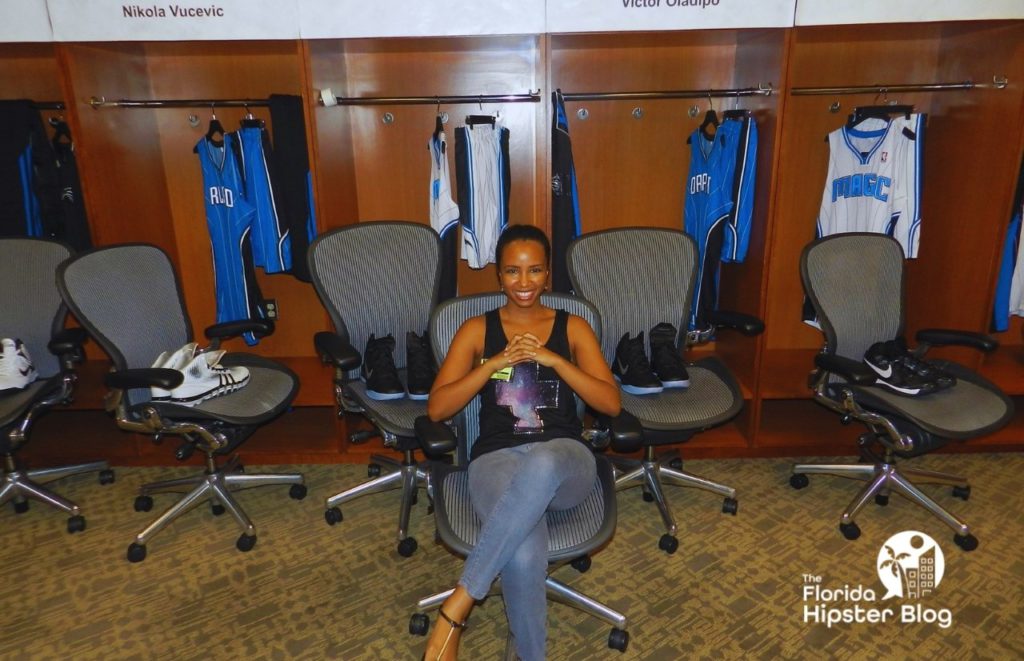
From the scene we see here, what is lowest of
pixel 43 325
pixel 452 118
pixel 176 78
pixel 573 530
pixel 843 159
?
pixel 573 530

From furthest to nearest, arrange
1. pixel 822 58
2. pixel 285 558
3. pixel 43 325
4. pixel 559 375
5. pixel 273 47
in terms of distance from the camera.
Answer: pixel 822 58 → pixel 273 47 → pixel 43 325 → pixel 285 558 → pixel 559 375

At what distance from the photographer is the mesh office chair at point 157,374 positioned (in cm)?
235

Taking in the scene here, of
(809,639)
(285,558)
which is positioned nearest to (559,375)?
(809,639)

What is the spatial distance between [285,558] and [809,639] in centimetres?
178

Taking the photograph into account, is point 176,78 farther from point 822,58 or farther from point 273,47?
point 822,58

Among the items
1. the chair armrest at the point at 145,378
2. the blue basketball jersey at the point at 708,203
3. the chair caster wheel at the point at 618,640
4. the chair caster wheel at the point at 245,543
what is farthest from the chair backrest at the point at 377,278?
the chair caster wheel at the point at 618,640

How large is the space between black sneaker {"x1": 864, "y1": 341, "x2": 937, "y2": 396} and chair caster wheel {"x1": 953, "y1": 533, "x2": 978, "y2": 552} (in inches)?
20.8

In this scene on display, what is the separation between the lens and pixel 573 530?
178 centimetres

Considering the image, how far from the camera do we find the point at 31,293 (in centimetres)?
276

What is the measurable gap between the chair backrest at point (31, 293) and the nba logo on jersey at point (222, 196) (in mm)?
626

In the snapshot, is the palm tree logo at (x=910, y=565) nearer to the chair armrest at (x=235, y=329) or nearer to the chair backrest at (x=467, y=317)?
the chair backrest at (x=467, y=317)

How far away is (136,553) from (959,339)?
3.20m

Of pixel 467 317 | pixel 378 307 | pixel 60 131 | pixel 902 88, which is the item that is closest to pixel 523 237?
pixel 467 317

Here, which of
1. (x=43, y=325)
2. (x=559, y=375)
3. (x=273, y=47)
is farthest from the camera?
(x=273, y=47)
